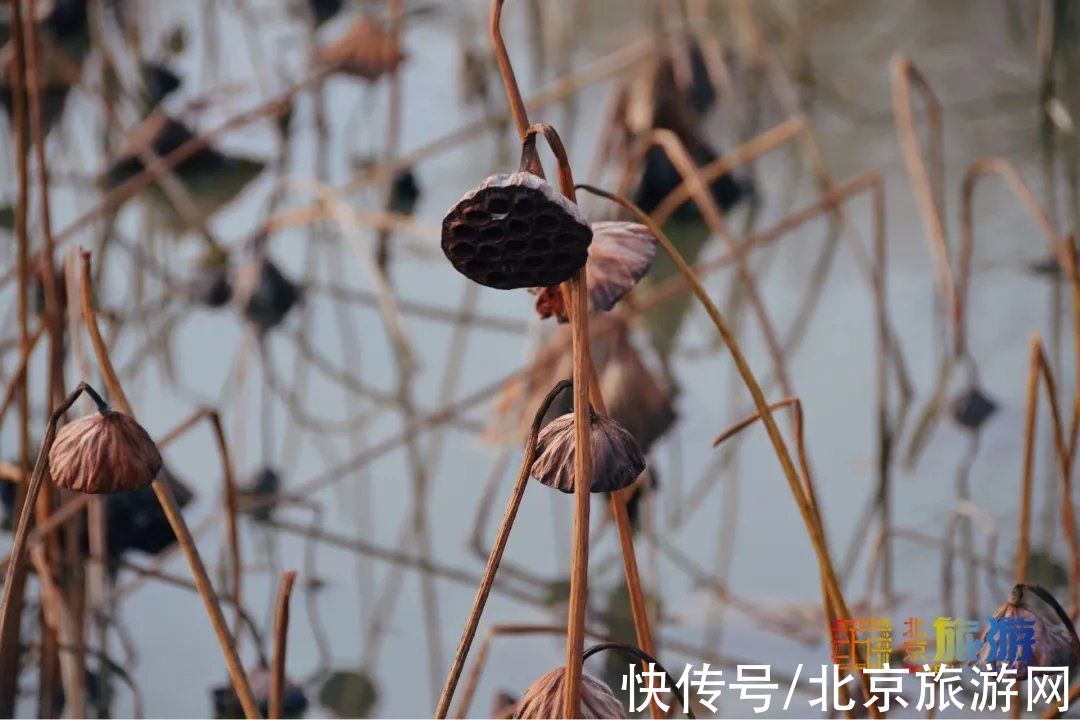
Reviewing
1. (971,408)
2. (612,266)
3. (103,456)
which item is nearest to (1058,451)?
(612,266)

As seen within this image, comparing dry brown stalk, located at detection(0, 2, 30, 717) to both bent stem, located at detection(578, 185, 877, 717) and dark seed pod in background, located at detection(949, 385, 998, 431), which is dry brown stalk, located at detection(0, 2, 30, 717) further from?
dark seed pod in background, located at detection(949, 385, 998, 431)

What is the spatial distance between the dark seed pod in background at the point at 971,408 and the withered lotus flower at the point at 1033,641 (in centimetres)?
80

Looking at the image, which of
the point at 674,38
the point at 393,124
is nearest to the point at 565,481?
the point at 393,124

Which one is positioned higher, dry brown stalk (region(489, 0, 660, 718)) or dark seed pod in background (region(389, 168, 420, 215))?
dark seed pod in background (region(389, 168, 420, 215))

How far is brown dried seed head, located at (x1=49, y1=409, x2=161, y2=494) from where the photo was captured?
0.52 metres

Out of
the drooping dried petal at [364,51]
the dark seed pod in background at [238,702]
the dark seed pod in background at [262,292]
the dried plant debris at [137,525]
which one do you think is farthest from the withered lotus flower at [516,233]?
the drooping dried petal at [364,51]

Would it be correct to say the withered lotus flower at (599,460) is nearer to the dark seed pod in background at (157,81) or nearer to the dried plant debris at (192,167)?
the dried plant debris at (192,167)

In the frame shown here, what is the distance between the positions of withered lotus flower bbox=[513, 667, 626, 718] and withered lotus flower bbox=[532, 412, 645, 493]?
64 mm

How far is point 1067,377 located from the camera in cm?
138

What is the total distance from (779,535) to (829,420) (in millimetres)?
212

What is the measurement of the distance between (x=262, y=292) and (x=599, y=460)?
1.24 m

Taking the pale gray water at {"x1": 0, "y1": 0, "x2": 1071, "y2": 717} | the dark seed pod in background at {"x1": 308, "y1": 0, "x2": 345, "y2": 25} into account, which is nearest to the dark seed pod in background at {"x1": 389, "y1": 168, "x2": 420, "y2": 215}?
the pale gray water at {"x1": 0, "y1": 0, "x2": 1071, "y2": 717}

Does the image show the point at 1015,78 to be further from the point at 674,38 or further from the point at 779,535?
the point at 779,535

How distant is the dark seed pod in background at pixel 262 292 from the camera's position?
163 cm
